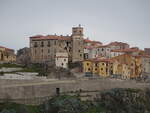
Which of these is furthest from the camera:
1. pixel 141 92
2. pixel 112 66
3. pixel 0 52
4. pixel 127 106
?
pixel 0 52

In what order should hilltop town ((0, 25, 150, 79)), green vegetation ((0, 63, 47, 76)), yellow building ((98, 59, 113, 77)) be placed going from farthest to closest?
hilltop town ((0, 25, 150, 79)), yellow building ((98, 59, 113, 77)), green vegetation ((0, 63, 47, 76))

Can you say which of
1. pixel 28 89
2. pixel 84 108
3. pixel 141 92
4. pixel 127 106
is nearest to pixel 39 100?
pixel 28 89

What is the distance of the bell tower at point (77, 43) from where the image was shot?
320 feet

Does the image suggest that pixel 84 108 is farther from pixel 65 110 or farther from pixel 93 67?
pixel 93 67

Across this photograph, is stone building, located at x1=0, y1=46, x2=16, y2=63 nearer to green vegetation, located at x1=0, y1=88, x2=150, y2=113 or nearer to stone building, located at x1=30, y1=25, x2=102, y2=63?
stone building, located at x1=30, y1=25, x2=102, y2=63

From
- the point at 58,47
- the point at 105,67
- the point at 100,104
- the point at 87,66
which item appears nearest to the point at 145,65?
the point at 105,67

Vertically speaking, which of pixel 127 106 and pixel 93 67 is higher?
pixel 93 67

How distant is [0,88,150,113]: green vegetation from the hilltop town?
11353 mm

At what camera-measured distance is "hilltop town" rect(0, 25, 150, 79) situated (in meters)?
94.1

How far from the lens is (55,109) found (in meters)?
71.4

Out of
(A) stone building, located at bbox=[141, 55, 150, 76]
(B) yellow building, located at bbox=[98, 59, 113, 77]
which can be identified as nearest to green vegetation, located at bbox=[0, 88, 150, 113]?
(B) yellow building, located at bbox=[98, 59, 113, 77]

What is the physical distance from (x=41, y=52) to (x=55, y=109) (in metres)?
28.7

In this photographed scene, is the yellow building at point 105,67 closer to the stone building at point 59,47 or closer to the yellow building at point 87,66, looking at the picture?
the yellow building at point 87,66

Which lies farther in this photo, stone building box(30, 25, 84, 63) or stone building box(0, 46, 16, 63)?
stone building box(0, 46, 16, 63)
